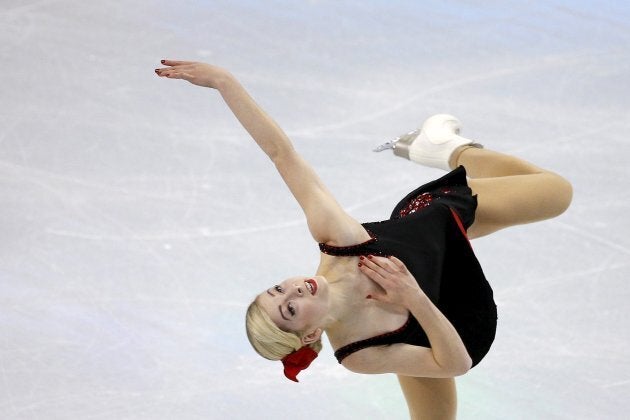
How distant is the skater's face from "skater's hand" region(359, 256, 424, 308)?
148mm

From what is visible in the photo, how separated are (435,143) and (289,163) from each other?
1.02 meters

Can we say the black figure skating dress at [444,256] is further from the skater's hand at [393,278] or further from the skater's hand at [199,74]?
the skater's hand at [199,74]

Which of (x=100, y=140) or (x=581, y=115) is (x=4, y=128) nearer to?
(x=100, y=140)

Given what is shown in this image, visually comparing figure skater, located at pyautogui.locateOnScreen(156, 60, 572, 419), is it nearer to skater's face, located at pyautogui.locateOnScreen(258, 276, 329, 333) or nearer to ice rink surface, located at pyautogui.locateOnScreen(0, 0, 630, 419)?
skater's face, located at pyautogui.locateOnScreen(258, 276, 329, 333)

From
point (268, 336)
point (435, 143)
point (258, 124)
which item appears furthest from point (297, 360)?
point (435, 143)

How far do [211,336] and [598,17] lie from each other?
143 inches

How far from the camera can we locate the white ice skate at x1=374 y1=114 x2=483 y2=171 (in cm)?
434

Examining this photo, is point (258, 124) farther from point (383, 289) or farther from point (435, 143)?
point (435, 143)

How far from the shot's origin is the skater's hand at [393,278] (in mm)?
3312

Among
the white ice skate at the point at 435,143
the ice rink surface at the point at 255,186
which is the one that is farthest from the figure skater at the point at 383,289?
the ice rink surface at the point at 255,186

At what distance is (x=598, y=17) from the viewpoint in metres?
7.09

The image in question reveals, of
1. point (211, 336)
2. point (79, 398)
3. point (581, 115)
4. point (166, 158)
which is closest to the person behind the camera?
point (79, 398)

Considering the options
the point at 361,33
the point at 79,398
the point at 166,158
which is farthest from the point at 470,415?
the point at 361,33

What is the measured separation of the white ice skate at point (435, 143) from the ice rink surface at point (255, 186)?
2.65ft
